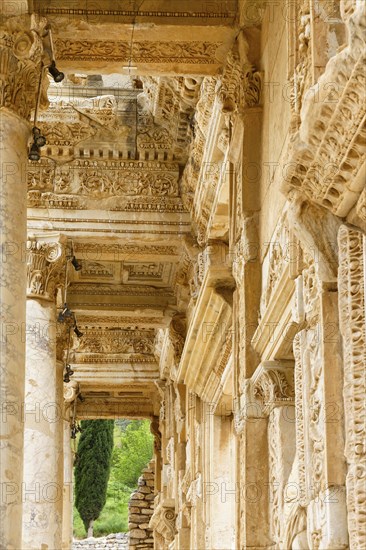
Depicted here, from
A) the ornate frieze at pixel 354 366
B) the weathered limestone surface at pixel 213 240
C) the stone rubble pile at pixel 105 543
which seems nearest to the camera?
the ornate frieze at pixel 354 366

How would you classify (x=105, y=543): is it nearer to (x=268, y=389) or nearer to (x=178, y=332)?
(x=178, y=332)

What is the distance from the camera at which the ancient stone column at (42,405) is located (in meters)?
13.6

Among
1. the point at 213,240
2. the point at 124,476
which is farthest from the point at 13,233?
the point at 124,476

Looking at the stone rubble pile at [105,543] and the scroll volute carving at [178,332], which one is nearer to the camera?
the scroll volute carving at [178,332]

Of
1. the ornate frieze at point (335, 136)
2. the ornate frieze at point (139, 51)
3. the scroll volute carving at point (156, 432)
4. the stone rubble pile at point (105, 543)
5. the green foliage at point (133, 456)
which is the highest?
the green foliage at point (133, 456)

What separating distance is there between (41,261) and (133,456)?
3239cm

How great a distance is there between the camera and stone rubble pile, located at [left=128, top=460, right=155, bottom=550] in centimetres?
2772

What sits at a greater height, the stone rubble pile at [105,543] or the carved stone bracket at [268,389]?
the stone rubble pile at [105,543]

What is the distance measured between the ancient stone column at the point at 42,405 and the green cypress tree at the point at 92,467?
950 inches

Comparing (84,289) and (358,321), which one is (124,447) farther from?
(358,321)

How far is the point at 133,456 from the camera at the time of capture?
150 ft

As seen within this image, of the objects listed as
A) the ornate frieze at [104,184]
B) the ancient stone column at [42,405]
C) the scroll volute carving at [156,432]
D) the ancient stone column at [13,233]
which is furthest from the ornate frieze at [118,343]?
the ancient stone column at [13,233]

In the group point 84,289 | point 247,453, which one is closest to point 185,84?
point 247,453

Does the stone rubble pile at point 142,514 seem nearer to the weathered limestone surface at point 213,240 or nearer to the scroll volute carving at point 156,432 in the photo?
the scroll volute carving at point 156,432
